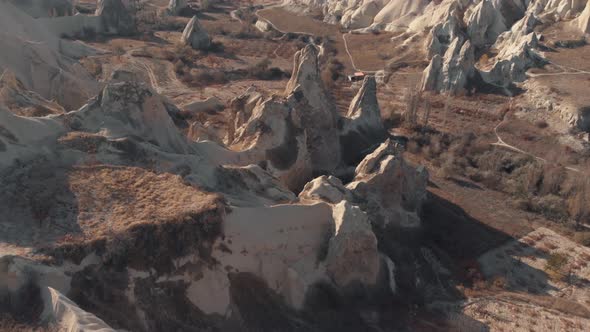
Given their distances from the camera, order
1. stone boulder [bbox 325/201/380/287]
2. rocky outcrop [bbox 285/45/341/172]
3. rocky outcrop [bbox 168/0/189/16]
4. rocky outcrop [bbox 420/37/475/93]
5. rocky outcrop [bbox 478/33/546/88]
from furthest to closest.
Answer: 1. rocky outcrop [bbox 168/0/189/16]
2. rocky outcrop [bbox 478/33/546/88]
3. rocky outcrop [bbox 420/37/475/93]
4. rocky outcrop [bbox 285/45/341/172]
5. stone boulder [bbox 325/201/380/287]

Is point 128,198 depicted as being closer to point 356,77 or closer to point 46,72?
point 46,72

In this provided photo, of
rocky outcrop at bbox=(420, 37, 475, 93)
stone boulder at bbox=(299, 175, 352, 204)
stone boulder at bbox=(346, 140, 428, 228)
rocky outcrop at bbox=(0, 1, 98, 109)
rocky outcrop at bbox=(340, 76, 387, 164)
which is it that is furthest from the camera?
rocky outcrop at bbox=(420, 37, 475, 93)

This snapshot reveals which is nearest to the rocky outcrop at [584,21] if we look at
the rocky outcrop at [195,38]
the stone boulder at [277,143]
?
the rocky outcrop at [195,38]

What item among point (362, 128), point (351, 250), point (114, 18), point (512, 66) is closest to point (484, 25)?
point (512, 66)

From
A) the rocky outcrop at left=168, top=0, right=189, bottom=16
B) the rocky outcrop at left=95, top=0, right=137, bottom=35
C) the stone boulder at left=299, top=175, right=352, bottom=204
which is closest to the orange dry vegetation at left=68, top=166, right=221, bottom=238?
the stone boulder at left=299, top=175, right=352, bottom=204

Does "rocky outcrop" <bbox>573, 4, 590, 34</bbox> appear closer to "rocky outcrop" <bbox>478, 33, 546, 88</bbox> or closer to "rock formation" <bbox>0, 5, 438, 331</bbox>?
"rocky outcrop" <bbox>478, 33, 546, 88</bbox>

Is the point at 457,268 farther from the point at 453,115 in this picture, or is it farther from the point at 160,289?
the point at 453,115

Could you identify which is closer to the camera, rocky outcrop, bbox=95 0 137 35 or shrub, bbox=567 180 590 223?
shrub, bbox=567 180 590 223
